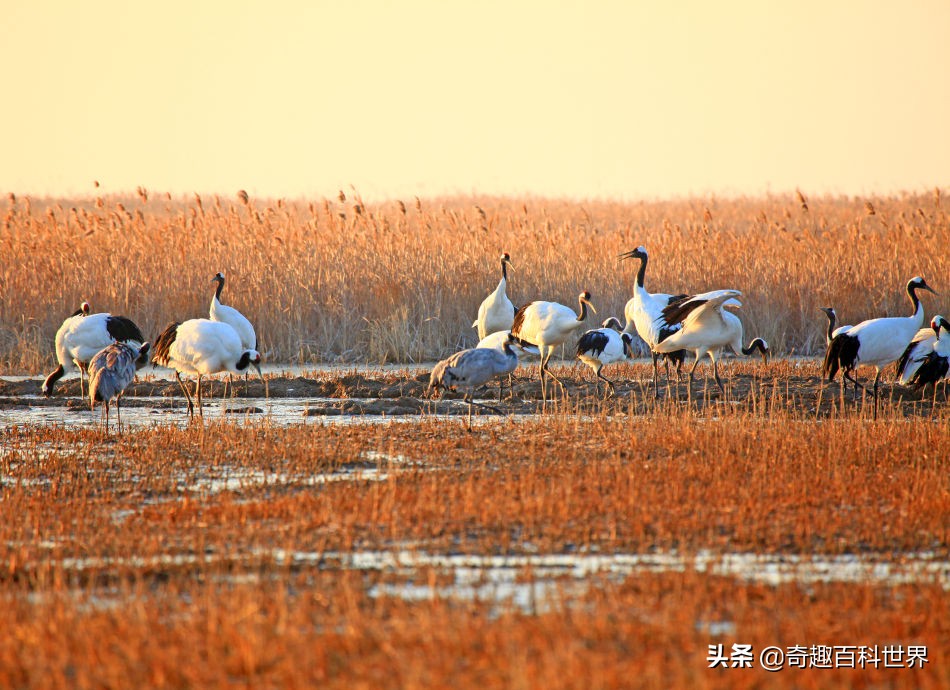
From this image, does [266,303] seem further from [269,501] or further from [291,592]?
[291,592]

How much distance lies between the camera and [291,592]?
4.59 meters

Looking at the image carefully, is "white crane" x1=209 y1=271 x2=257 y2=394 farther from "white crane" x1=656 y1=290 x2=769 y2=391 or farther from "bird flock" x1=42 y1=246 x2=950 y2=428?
"white crane" x1=656 y1=290 x2=769 y2=391

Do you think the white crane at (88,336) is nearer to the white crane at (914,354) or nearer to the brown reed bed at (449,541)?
the brown reed bed at (449,541)

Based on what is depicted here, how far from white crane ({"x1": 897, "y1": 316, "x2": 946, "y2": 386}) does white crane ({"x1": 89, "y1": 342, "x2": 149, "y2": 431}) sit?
279 inches

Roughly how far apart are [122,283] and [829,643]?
1224cm

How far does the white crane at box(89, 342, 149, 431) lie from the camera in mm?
8992

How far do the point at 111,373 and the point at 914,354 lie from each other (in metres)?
7.31

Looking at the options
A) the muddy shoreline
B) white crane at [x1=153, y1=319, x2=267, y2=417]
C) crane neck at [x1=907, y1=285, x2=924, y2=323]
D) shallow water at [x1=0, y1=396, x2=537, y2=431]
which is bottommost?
shallow water at [x1=0, y1=396, x2=537, y2=431]

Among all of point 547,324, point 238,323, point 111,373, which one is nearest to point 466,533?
point 111,373

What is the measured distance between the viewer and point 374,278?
48.8ft

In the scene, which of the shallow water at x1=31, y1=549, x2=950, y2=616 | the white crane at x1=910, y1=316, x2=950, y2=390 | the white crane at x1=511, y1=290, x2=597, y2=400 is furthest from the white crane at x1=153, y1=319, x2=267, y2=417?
the white crane at x1=910, y1=316, x2=950, y2=390

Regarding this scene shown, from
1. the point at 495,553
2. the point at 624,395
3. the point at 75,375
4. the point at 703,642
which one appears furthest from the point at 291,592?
the point at 75,375

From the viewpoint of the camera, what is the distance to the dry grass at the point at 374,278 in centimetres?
1429

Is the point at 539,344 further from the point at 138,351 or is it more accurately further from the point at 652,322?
the point at 138,351
